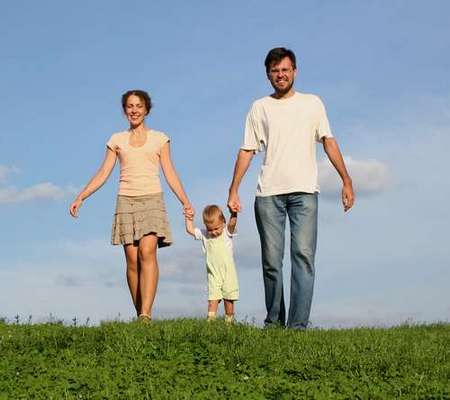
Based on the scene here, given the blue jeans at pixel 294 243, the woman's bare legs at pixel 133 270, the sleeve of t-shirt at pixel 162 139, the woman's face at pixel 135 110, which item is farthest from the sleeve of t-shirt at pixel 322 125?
the woman's bare legs at pixel 133 270

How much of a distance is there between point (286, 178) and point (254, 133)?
2.88ft

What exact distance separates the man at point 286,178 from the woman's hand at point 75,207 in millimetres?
2708

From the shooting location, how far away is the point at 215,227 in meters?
14.5

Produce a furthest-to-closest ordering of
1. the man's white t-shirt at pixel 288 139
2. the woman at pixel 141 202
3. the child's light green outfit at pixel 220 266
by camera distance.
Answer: the child's light green outfit at pixel 220 266 → the woman at pixel 141 202 → the man's white t-shirt at pixel 288 139

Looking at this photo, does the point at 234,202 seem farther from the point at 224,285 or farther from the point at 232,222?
the point at 224,285

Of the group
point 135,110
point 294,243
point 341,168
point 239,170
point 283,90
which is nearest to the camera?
point 294,243

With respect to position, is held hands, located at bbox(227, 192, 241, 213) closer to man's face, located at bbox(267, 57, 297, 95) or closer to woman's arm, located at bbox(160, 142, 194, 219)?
woman's arm, located at bbox(160, 142, 194, 219)

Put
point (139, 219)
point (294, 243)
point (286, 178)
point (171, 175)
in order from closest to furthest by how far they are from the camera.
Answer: point (286, 178), point (294, 243), point (139, 219), point (171, 175)

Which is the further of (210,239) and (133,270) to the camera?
(210,239)

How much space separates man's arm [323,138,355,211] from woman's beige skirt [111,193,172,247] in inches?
105

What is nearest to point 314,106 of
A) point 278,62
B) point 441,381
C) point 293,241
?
point 278,62

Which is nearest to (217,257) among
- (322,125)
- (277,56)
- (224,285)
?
(224,285)

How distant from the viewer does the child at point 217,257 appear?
47.6 ft

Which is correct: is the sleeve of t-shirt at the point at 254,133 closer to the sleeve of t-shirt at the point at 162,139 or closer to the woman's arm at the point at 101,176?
the sleeve of t-shirt at the point at 162,139
